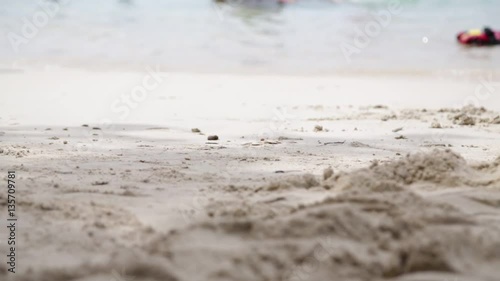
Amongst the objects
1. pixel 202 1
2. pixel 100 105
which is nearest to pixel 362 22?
pixel 202 1

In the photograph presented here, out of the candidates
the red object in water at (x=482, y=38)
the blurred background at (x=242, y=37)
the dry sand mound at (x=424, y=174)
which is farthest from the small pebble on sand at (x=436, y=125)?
the red object in water at (x=482, y=38)

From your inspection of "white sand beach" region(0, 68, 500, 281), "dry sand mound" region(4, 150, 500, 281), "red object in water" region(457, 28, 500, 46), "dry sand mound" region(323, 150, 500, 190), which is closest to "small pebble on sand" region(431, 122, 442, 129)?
"white sand beach" region(0, 68, 500, 281)

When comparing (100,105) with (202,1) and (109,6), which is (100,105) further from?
(202,1)

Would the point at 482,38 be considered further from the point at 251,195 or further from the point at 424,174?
the point at 251,195

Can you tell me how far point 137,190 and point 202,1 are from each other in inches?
670

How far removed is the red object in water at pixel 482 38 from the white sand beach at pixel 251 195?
7.18 m

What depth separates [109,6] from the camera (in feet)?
57.5

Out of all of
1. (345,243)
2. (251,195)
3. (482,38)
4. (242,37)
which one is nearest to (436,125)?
(251,195)

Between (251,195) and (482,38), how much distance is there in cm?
1118

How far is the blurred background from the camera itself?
34.8ft

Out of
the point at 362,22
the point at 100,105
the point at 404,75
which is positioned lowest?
the point at 100,105

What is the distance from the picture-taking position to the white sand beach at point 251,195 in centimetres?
189

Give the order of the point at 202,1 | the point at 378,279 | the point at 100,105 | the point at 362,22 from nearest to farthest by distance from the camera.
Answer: the point at 378,279 → the point at 100,105 → the point at 362,22 → the point at 202,1

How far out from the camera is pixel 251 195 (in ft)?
8.74
